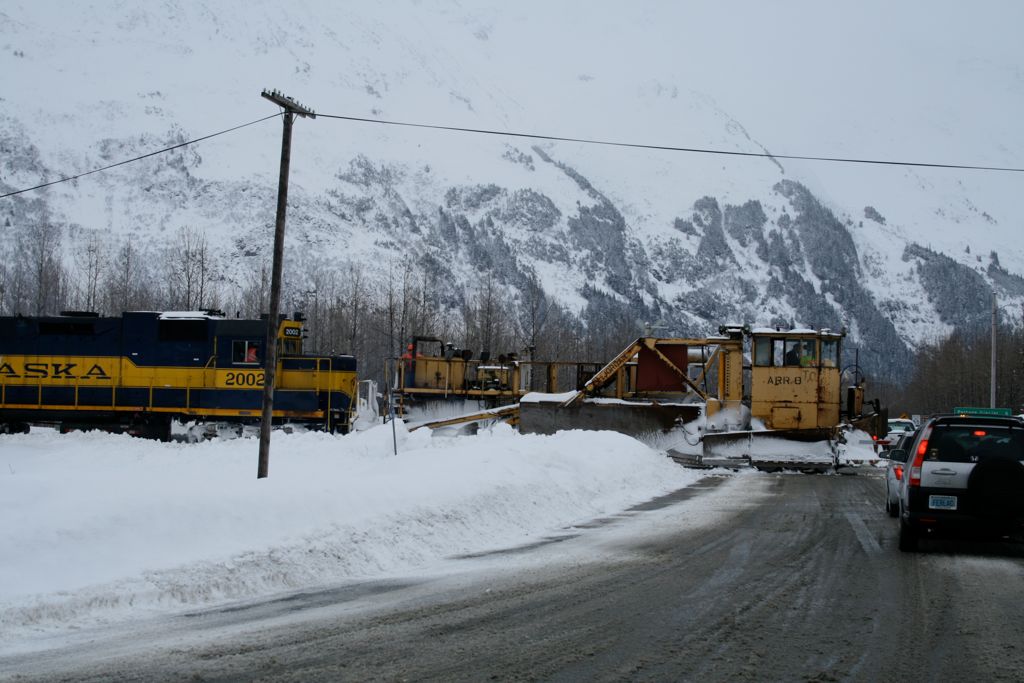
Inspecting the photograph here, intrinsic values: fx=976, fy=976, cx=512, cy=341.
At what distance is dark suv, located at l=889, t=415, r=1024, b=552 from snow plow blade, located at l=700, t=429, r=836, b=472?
15041 millimetres

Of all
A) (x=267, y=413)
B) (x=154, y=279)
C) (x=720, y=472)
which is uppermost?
(x=154, y=279)

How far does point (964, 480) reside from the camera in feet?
38.1

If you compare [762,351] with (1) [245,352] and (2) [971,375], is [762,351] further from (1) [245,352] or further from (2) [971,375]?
(2) [971,375]

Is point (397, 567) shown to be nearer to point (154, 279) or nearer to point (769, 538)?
point (769, 538)

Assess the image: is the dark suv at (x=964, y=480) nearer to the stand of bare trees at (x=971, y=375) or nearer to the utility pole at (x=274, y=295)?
the utility pole at (x=274, y=295)

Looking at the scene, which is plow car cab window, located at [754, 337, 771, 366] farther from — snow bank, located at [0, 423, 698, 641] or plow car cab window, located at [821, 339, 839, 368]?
snow bank, located at [0, 423, 698, 641]

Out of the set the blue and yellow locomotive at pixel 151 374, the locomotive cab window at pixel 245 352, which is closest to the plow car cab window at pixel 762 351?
the blue and yellow locomotive at pixel 151 374

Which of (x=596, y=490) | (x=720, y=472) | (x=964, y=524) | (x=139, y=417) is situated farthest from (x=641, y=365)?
(x=964, y=524)

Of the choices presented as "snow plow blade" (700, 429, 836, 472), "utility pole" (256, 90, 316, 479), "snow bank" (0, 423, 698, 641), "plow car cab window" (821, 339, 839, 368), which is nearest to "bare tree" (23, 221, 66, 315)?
"snow plow blade" (700, 429, 836, 472)

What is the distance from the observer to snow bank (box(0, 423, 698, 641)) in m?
8.34

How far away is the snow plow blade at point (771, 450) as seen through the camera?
2717 cm

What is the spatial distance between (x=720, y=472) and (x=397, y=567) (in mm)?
17167

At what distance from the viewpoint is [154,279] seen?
351 feet

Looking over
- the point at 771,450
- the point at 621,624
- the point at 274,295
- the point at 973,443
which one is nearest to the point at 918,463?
the point at 973,443
